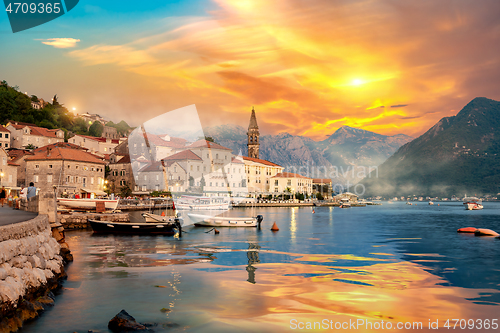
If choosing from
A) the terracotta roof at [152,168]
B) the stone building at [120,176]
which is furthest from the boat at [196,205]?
the stone building at [120,176]

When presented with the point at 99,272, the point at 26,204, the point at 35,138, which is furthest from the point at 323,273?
the point at 35,138

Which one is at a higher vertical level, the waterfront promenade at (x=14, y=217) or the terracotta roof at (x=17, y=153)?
the terracotta roof at (x=17, y=153)

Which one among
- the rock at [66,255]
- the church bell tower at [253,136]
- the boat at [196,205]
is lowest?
the rock at [66,255]

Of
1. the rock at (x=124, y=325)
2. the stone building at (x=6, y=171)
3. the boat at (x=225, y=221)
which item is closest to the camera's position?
the rock at (x=124, y=325)

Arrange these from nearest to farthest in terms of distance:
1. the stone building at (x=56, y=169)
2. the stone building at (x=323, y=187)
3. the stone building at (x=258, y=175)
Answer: the stone building at (x=56, y=169) < the stone building at (x=258, y=175) < the stone building at (x=323, y=187)

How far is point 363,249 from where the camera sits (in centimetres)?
2709

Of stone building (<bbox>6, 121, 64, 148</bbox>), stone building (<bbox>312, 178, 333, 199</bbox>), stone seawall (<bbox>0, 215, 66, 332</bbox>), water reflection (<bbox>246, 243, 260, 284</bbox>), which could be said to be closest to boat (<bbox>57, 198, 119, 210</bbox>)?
water reflection (<bbox>246, 243, 260, 284</bbox>)

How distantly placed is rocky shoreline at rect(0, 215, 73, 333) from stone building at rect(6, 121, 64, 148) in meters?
96.3

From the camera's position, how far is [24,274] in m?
9.81

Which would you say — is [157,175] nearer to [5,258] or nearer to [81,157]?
[81,157]

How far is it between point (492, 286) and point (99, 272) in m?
16.6

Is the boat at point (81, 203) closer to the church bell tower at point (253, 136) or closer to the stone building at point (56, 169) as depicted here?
the stone building at point (56, 169)

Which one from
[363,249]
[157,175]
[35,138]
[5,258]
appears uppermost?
[35,138]

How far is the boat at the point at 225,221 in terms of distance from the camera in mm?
42719
